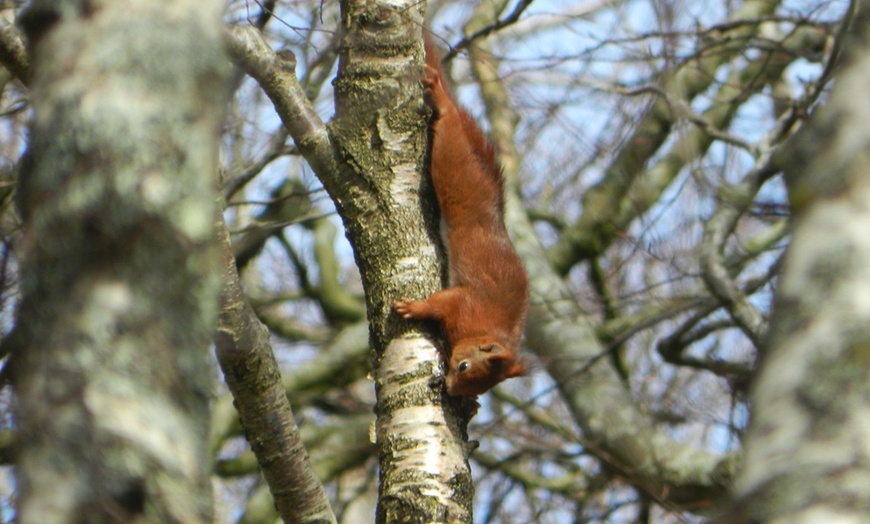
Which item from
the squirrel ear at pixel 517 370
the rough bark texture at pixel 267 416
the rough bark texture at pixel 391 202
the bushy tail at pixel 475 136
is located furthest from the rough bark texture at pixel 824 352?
the squirrel ear at pixel 517 370

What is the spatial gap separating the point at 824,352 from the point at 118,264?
83 centimetres

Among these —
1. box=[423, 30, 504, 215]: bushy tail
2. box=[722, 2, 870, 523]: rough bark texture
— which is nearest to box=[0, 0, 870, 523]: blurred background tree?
box=[423, 30, 504, 215]: bushy tail

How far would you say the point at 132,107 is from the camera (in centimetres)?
120

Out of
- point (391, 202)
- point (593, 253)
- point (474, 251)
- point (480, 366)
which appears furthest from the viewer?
point (593, 253)

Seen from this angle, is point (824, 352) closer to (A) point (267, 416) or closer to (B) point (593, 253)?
(A) point (267, 416)

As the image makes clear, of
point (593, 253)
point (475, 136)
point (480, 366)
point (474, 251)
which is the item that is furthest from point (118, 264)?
point (593, 253)

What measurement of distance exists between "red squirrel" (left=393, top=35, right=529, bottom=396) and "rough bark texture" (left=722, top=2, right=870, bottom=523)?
7.20ft

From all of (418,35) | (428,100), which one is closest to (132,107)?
(418,35)

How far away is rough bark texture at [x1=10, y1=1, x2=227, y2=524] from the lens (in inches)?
43.8

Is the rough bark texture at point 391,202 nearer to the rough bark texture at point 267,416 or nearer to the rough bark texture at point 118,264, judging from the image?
the rough bark texture at point 267,416

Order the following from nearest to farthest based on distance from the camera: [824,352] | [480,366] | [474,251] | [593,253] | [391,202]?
[824,352]
[391,202]
[480,366]
[474,251]
[593,253]

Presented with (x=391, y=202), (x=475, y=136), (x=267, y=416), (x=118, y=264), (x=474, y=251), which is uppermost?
(x=475, y=136)

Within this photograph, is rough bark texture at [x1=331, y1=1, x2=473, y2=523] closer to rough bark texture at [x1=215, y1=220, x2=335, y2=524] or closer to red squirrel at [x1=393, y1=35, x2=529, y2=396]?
red squirrel at [x1=393, y1=35, x2=529, y2=396]

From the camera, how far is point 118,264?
3.85 feet
